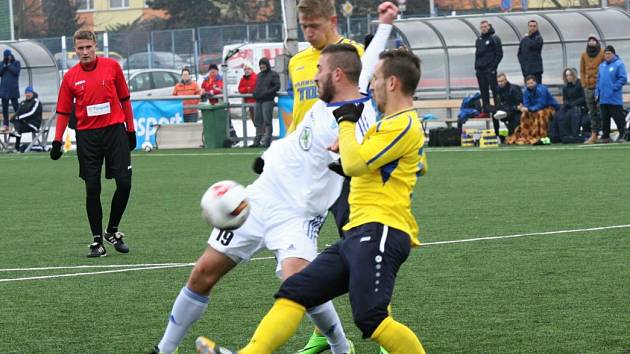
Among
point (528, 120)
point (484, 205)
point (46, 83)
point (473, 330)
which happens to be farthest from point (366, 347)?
point (46, 83)

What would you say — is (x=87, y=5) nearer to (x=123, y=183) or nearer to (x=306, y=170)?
(x=123, y=183)

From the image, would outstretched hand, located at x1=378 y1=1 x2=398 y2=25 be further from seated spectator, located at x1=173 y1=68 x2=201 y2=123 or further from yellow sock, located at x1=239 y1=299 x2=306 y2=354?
seated spectator, located at x1=173 y1=68 x2=201 y2=123

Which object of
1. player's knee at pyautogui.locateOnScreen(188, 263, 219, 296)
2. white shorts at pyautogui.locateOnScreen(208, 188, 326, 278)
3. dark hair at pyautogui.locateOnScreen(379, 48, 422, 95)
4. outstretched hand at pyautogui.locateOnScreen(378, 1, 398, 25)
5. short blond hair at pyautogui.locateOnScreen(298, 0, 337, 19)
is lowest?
player's knee at pyautogui.locateOnScreen(188, 263, 219, 296)

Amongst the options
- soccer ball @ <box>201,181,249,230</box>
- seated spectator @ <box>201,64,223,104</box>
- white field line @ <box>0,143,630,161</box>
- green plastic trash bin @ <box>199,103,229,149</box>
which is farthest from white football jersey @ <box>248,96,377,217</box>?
seated spectator @ <box>201,64,223,104</box>

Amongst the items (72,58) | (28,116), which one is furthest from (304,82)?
(72,58)

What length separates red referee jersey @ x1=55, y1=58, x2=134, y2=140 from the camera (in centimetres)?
1178

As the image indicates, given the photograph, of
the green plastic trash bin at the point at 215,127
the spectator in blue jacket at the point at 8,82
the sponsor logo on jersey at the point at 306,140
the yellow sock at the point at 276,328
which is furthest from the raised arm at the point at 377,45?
the spectator in blue jacket at the point at 8,82

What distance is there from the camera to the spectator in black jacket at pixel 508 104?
1075 inches

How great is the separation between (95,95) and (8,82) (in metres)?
21.8

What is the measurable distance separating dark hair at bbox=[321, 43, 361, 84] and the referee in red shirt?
18.7 feet

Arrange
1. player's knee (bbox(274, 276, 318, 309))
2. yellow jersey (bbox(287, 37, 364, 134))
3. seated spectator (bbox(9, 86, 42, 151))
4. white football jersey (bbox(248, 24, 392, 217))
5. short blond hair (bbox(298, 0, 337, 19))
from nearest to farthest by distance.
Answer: player's knee (bbox(274, 276, 318, 309)) → white football jersey (bbox(248, 24, 392, 217)) → short blond hair (bbox(298, 0, 337, 19)) → yellow jersey (bbox(287, 37, 364, 134)) → seated spectator (bbox(9, 86, 42, 151))

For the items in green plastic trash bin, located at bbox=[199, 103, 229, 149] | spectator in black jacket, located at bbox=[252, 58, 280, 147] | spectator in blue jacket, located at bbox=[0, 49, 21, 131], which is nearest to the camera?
spectator in black jacket, located at bbox=[252, 58, 280, 147]

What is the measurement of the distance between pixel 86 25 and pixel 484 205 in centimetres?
6531

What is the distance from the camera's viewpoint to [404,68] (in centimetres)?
592
